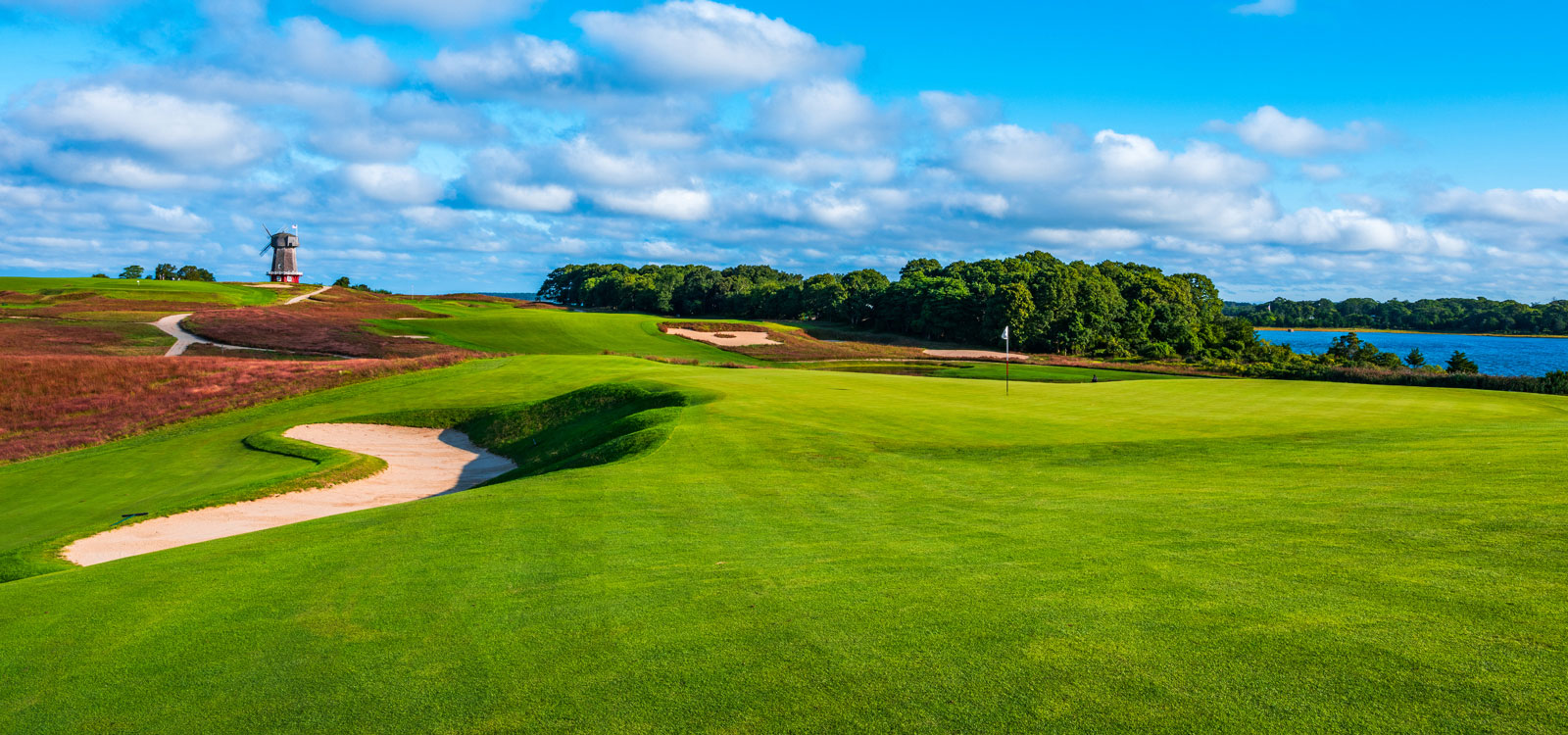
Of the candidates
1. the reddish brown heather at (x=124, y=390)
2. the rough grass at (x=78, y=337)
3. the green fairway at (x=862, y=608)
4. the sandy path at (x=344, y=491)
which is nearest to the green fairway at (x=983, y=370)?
the sandy path at (x=344, y=491)

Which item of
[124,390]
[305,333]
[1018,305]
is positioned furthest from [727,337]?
[124,390]

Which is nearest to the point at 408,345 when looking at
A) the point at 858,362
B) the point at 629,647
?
the point at 858,362

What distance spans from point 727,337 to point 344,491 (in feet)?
227

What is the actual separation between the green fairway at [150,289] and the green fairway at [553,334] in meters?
24.1

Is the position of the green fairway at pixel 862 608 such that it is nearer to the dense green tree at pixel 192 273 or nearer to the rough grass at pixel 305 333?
the rough grass at pixel 305 333

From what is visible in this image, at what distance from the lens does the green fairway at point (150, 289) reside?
87812 mm

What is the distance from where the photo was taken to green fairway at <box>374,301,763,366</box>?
243ft

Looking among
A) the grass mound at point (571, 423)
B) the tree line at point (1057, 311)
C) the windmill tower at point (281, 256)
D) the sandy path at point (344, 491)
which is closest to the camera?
the sandy path at point (344, 491)

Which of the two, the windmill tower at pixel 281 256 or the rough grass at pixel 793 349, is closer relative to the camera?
the rough grass at pixel 793 349

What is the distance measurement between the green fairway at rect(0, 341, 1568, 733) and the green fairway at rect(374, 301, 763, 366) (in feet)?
186

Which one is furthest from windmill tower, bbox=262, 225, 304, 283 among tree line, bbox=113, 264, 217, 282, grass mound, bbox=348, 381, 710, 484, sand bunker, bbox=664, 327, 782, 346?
grass mound, bbox=348, 381, 710, 484

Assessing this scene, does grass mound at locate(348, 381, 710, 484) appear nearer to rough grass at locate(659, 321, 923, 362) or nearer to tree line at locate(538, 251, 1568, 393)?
rough grass at locate(659, 321, 923, 362)

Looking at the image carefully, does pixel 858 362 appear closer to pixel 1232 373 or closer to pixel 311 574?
pixel 1232 373

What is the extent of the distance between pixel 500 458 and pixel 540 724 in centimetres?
2209
